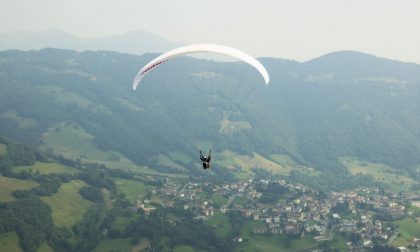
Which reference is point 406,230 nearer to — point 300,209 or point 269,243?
point 300,209

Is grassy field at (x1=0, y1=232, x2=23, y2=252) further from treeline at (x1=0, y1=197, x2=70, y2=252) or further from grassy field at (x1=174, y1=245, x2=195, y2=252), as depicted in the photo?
grassy field at (x1=174, y1=245, x2=195, y2=252)

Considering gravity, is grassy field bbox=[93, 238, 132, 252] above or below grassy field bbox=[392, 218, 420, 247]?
below

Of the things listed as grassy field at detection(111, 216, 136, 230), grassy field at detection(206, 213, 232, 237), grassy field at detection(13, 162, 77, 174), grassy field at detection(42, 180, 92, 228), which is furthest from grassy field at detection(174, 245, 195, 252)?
grassy field at detection(13, 162, 77, 174)

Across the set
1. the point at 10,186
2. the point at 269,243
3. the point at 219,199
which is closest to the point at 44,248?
the point at 10,186

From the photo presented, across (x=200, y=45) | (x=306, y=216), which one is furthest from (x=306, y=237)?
(x=200, y=45)

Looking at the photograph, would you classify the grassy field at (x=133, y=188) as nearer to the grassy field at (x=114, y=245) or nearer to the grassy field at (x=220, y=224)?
the grassy field at (x=220, y=224)

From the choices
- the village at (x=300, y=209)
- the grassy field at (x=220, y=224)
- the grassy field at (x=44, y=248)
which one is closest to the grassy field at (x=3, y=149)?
the village at (x=300, y=209)

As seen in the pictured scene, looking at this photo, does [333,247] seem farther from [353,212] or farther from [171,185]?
[171,185]
